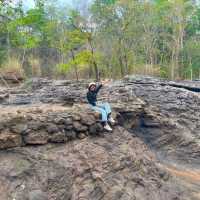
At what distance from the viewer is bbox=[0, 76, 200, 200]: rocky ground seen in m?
9.27

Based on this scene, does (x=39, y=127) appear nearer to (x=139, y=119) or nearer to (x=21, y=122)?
(x=21, y=122)

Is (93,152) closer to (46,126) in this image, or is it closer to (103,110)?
(46,126)

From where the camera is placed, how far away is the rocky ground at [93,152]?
9266 millimetres

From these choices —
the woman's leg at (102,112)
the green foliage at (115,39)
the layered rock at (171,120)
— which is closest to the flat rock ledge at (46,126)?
the woman's leg at (102,112)

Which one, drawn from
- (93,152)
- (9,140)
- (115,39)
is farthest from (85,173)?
(115,39)

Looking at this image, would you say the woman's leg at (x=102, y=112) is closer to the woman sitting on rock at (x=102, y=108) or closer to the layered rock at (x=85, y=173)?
the woman sitting on rock at (x=102, y=108)

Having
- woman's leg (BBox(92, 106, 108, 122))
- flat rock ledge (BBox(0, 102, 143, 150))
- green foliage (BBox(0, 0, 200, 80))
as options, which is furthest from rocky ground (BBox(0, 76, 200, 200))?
green foliage (BBox(0, 0, 200, 80))

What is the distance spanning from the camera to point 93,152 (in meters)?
10.5

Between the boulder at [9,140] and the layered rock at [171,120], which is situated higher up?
the boulder at [9,140]

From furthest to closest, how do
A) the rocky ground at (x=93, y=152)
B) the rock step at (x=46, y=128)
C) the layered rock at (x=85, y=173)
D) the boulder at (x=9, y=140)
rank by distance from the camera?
the rock step at (x=46, y=128), the boulder at (x=9, y=140), the rocky ground at (x=93, y=152), the layered rock at (x=85, y=173)

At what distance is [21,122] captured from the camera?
1013 centimetres

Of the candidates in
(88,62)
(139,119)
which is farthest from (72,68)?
(139,119)

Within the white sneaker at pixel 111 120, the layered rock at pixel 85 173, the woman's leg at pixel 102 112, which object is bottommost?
the layered rock at pixel 85 173

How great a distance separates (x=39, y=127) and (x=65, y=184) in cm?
166
